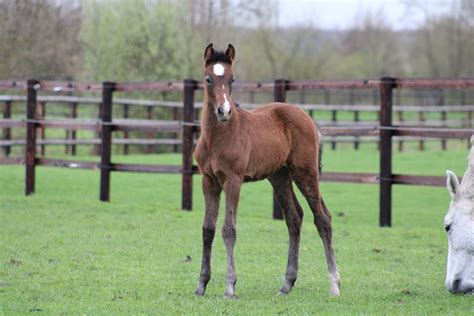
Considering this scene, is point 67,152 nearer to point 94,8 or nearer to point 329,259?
point 94,8

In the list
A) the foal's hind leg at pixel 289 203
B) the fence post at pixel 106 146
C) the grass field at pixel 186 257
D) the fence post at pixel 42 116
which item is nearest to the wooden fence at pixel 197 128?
the fence post at pixel 106 146

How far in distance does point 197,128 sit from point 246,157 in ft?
20.0

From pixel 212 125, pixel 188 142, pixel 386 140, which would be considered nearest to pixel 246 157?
pixel 212 125

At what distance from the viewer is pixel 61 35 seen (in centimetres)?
2069

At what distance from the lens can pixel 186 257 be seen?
8461mm

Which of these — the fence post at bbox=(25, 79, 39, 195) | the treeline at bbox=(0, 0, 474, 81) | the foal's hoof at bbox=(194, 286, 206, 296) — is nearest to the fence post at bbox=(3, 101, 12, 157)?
the treeline at bbox=(0, 0, 474, 81)

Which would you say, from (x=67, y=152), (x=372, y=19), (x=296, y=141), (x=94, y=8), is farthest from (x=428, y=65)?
(x=296, y=141)

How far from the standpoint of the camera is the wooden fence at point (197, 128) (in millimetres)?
11030

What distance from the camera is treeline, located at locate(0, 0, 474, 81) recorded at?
18.0m

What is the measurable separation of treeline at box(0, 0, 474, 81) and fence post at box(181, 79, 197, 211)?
10.5ft

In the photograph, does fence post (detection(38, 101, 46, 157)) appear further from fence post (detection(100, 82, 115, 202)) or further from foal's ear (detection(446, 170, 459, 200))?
foal's ear (detection(446, 170, 459, 200))

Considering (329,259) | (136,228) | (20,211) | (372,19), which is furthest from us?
(372,19)

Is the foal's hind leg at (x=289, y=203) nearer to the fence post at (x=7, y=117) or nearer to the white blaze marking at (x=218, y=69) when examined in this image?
the white blaze marking at (x=218, y=69)

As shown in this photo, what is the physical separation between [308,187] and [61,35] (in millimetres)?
14932
